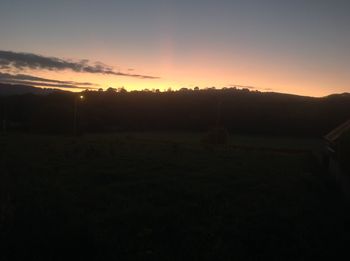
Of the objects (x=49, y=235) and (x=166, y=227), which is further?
(x=166, y=227)

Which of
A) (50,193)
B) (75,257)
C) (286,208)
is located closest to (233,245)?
(75,257)

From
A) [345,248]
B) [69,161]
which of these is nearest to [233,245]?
[345,248]

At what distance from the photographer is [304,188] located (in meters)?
16.6

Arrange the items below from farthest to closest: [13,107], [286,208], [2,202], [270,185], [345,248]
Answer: [13,107] → [270,185] → [286,208] → [2,202] → [345,248]

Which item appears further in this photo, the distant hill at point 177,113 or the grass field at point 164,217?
the distant hill at point 177,113

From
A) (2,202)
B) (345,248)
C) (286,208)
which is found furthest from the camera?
(286,208)

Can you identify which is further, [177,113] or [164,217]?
[177,113]

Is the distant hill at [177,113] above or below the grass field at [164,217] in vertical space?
Answer: below

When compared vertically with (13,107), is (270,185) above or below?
above

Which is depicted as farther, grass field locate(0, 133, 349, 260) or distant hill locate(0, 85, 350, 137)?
distant hill locate(0, 85, 350, 137)

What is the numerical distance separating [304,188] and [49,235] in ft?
37.2

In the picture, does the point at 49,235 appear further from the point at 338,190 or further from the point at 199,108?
the point at 199,108

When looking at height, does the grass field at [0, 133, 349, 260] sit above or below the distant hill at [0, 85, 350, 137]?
above

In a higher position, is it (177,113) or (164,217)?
(164,217)
